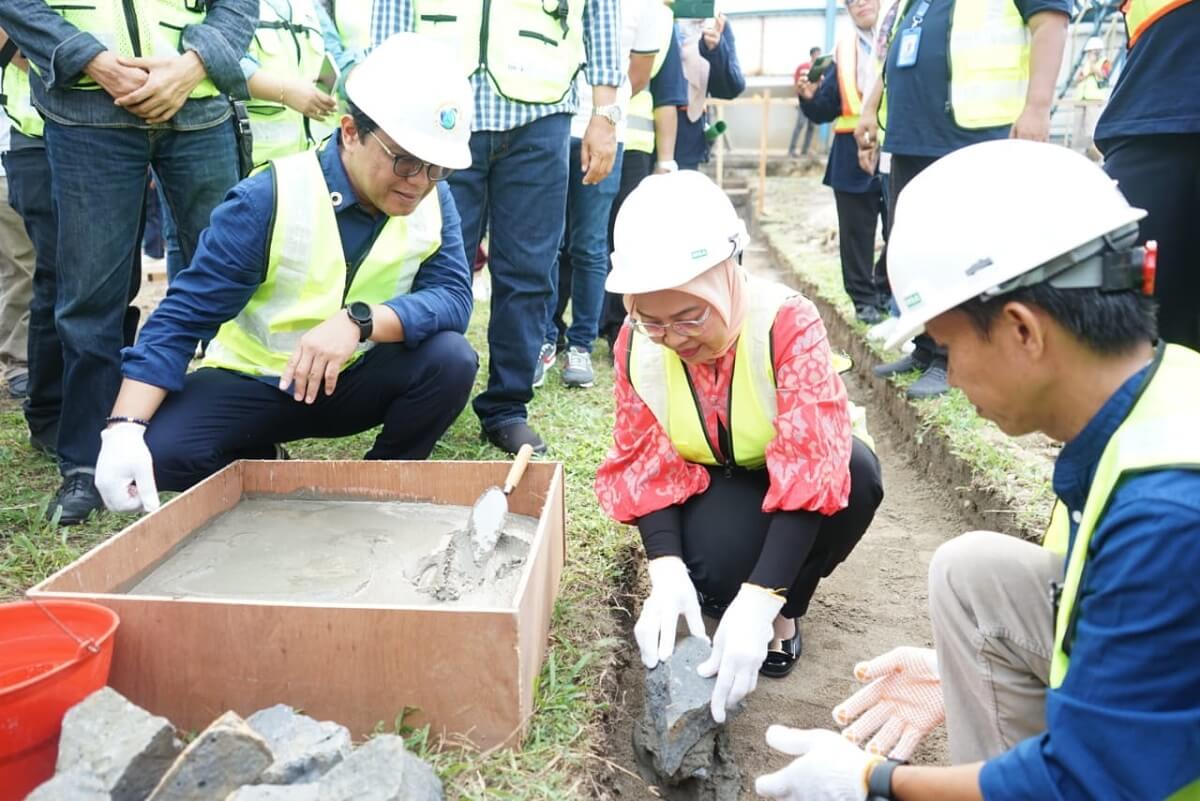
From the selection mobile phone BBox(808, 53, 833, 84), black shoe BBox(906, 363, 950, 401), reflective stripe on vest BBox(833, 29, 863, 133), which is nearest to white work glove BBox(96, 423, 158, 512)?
black shoe BBox(906, 363, 950, 401)

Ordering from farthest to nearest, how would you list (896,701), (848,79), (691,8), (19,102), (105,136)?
(848,79), (691,8), (19,102), (105,136), (896,701)

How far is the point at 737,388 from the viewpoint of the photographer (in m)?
2.17

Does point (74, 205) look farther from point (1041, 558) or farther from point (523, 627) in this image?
point (1041, 558)

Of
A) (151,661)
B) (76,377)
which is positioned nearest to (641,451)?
(151,661)

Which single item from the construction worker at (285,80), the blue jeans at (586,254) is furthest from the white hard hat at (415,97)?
the blue jeans at (586,254)

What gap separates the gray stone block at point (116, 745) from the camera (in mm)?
1419

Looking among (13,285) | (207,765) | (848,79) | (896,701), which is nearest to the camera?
(207,765)

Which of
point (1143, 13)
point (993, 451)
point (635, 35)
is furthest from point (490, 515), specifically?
point (635, 35)

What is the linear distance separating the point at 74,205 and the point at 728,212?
193 centimetres

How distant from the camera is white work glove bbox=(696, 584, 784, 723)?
6.39 feet

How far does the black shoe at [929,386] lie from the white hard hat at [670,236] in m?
2.31

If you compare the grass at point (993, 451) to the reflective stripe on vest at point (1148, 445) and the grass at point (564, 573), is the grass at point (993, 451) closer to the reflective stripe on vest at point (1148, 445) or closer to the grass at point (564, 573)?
the grass at point (564, 573)

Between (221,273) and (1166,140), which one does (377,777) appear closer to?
(221,273)

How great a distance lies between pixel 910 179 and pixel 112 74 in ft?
9.92
